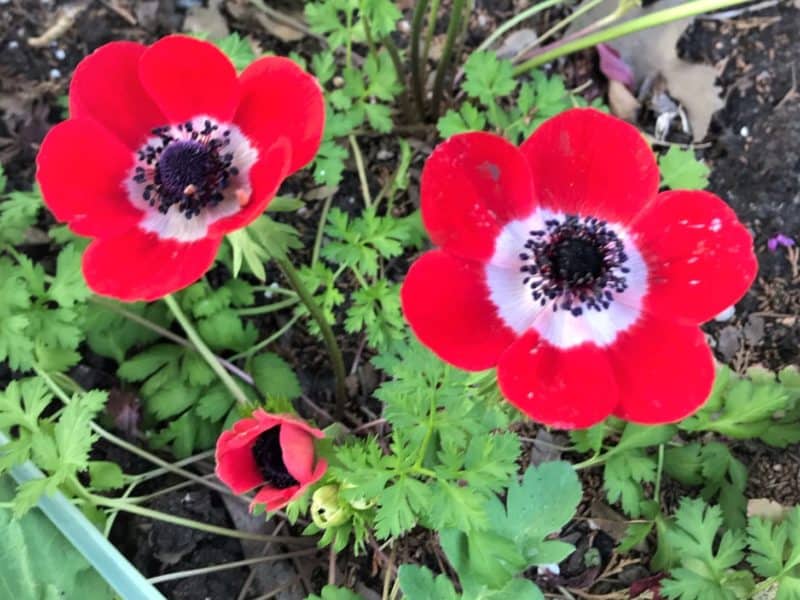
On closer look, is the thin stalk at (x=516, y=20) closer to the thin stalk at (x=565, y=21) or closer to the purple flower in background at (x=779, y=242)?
the thin stalk at (x=565, y=21)

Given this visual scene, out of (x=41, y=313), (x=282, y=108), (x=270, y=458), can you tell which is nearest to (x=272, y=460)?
(x=270, y=458)

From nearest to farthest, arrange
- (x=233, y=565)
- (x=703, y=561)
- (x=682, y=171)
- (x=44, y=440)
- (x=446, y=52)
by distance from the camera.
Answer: (x=44, y=440), (x=703, y=561), (x=233, y=565), (x=682, y=171), (x=446, y=52)

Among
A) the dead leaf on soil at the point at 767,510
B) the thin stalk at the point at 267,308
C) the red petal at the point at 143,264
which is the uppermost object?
the red petal at the point at 143,264

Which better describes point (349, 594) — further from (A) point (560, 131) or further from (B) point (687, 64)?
(B) point (687, 64)

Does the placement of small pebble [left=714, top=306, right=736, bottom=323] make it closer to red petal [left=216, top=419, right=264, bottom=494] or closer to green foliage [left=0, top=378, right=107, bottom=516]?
red petal [left=216, top=419, right=264, bottom=494]

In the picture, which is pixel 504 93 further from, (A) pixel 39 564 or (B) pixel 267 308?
(A) pixel 39 564

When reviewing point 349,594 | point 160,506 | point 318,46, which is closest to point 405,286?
point 349,594

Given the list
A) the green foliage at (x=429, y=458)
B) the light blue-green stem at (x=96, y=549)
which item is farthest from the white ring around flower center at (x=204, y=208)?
the light blue-green stem at (x=96, y=549)

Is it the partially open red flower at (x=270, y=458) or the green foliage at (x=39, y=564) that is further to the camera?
the green foliage at (x=39, y=564)
